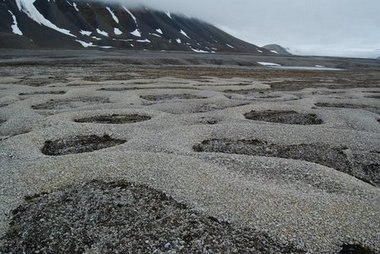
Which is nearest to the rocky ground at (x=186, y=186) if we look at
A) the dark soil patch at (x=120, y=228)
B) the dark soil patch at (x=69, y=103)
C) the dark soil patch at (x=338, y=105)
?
the dark soil patch at (x=120, y=228)

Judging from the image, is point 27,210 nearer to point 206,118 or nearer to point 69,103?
point 206,118

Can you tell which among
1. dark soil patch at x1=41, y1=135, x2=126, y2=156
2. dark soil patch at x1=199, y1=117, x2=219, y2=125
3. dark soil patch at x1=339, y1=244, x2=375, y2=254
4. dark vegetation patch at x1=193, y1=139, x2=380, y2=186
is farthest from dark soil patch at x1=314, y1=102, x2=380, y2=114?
dark soil patch at x1=339, y1=244, x2=375, y2=254

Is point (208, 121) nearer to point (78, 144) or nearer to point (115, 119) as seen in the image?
point (115, 119)

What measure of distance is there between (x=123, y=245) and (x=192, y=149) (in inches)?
410

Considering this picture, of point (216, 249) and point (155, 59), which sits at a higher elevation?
point (216, 249)

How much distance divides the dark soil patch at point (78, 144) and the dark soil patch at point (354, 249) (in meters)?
14.8

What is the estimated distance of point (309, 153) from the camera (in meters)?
22.1

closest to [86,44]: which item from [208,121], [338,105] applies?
[338,105]

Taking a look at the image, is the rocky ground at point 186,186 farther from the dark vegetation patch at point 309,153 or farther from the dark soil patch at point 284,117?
the dark soil patch at point 284,117

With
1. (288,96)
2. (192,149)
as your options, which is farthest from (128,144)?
(288,96)

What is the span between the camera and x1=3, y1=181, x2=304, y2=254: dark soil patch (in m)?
12.0

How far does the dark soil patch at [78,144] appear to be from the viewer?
2156 centimetres

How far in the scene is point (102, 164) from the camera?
57.6 ft

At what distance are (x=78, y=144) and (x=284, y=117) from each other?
18.1m
